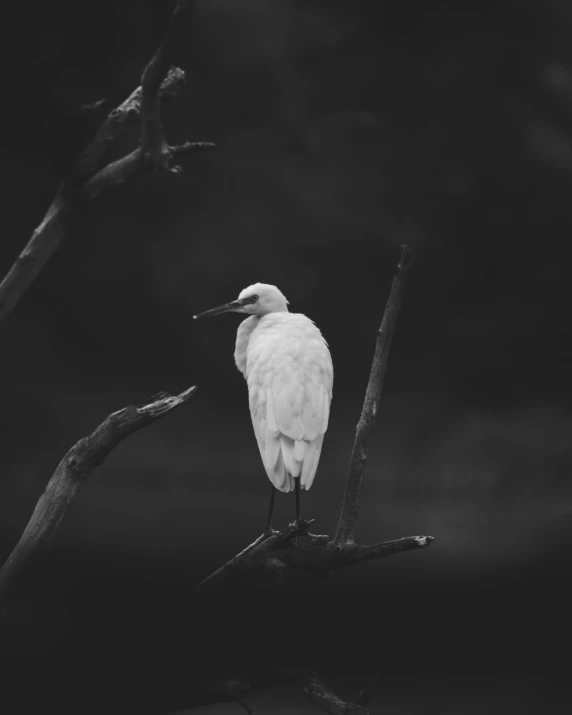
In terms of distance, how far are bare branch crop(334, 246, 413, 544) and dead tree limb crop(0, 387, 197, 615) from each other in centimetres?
44

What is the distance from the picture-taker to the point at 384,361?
8.84 feet

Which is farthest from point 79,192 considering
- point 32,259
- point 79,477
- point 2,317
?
point 79,477

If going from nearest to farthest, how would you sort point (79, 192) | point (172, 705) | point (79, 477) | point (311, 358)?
point (172, 705), point (79, 477), point (79, 192), point (311, 358)

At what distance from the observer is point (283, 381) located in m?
2.87

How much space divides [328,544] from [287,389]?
46 centimetres

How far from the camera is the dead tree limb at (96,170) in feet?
8.70

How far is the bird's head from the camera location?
10.2 ft

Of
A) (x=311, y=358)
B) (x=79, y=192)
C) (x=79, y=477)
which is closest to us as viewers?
(x=79, y=477)

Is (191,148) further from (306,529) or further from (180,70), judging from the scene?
(306,529)

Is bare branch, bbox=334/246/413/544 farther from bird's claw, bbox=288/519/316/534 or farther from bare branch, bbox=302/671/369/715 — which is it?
bare branch, bbox=302/671/369/715

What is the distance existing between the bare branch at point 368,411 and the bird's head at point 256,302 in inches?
20.2

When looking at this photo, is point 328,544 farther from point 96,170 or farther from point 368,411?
point 96,170

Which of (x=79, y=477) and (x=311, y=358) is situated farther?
(x=311, y=358)

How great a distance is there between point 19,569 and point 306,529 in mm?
707
